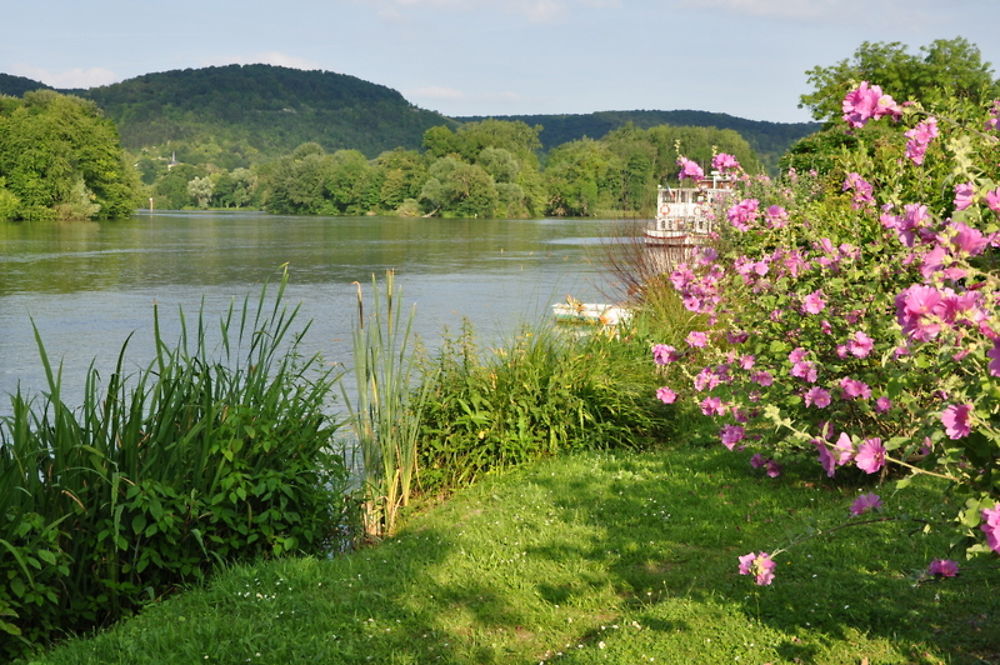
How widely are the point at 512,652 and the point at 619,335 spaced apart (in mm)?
5342

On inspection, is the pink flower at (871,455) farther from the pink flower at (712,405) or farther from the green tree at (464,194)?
the green tree at (464,194)

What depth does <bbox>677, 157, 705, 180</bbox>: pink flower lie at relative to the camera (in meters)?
5.71

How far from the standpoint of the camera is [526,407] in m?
6.83

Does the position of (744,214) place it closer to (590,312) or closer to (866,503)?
(866,503)

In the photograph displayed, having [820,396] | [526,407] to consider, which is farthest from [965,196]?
[526,407]

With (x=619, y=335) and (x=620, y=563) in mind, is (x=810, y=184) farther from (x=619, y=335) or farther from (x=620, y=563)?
(x=620, y=563)

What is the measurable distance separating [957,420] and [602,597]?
7.49ft

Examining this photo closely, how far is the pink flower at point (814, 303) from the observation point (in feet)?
15.8

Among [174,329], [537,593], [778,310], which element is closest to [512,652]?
[537,593]

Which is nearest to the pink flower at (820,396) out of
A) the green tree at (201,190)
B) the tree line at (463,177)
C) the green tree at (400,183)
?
the tree line at (463,177)

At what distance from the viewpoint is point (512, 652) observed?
12.1 ft

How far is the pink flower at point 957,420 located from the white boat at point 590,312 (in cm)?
654

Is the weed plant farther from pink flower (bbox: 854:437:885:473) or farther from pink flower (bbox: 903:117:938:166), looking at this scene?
pink flower (bbox: 854:437:885:473)

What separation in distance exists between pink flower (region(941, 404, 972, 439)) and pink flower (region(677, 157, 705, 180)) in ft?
12.0
